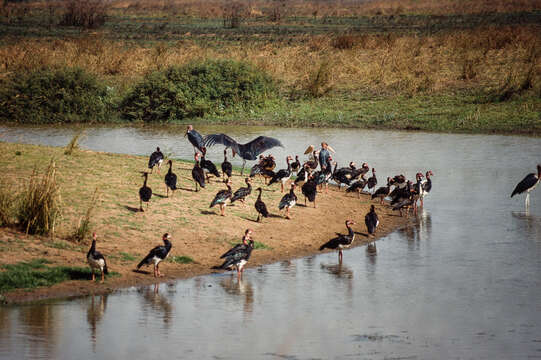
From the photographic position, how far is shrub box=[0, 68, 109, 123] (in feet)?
109

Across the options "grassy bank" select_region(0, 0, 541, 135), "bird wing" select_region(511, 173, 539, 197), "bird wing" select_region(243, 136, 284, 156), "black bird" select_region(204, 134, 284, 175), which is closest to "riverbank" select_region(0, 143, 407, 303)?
"black bird" select_region(204, 134, 284, 175)

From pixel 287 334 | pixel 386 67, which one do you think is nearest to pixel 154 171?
pixel 287 334

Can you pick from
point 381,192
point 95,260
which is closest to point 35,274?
point 95,260

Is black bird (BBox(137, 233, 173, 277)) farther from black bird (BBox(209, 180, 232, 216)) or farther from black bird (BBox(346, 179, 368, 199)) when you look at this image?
black bird (BBox(346, 179, 368, 199))

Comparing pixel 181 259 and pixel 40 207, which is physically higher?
pixel 40 207

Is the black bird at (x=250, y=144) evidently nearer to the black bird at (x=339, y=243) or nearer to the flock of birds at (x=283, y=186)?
the flock of birds at (x=283, y=186)

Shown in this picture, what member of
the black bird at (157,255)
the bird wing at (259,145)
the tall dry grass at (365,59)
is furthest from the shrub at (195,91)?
the black bird at (157,255)

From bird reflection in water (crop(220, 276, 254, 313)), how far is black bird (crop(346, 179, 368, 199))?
712 centimetres

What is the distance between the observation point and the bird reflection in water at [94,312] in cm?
1059

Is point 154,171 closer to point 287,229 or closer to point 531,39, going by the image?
point 287,229

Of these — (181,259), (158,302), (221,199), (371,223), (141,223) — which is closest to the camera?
(158,302)

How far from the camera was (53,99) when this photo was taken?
33.6m

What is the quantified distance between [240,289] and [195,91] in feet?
73.0

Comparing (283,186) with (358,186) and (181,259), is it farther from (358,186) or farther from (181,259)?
(181,259)
